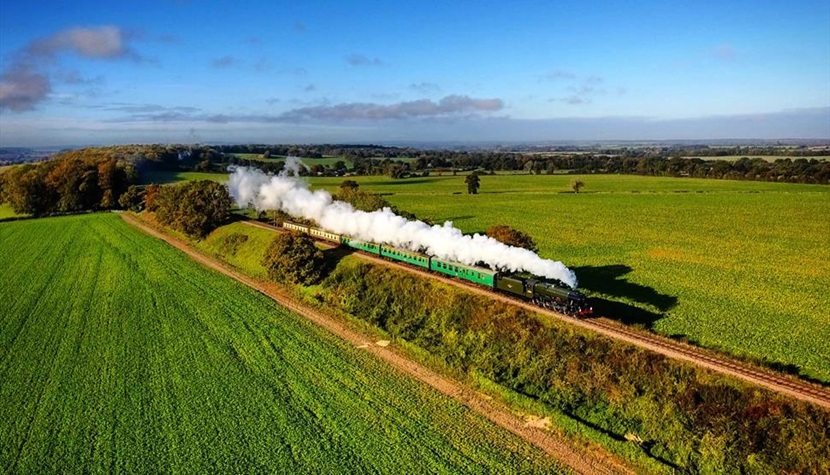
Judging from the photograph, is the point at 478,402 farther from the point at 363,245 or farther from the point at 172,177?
the point at 172,177

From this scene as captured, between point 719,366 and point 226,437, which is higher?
point 719,366

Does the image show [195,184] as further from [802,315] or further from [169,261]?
[802,315]

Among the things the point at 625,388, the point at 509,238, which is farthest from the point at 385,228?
the point at 625,388

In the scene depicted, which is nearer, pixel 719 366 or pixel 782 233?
pixel 719 366

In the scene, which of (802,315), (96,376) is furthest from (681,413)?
(96,376)

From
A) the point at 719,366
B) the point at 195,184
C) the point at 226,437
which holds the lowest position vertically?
the point at 226,437

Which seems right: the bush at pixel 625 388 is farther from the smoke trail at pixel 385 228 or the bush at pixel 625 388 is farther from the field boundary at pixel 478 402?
the smoke trail at pixel 385 228
